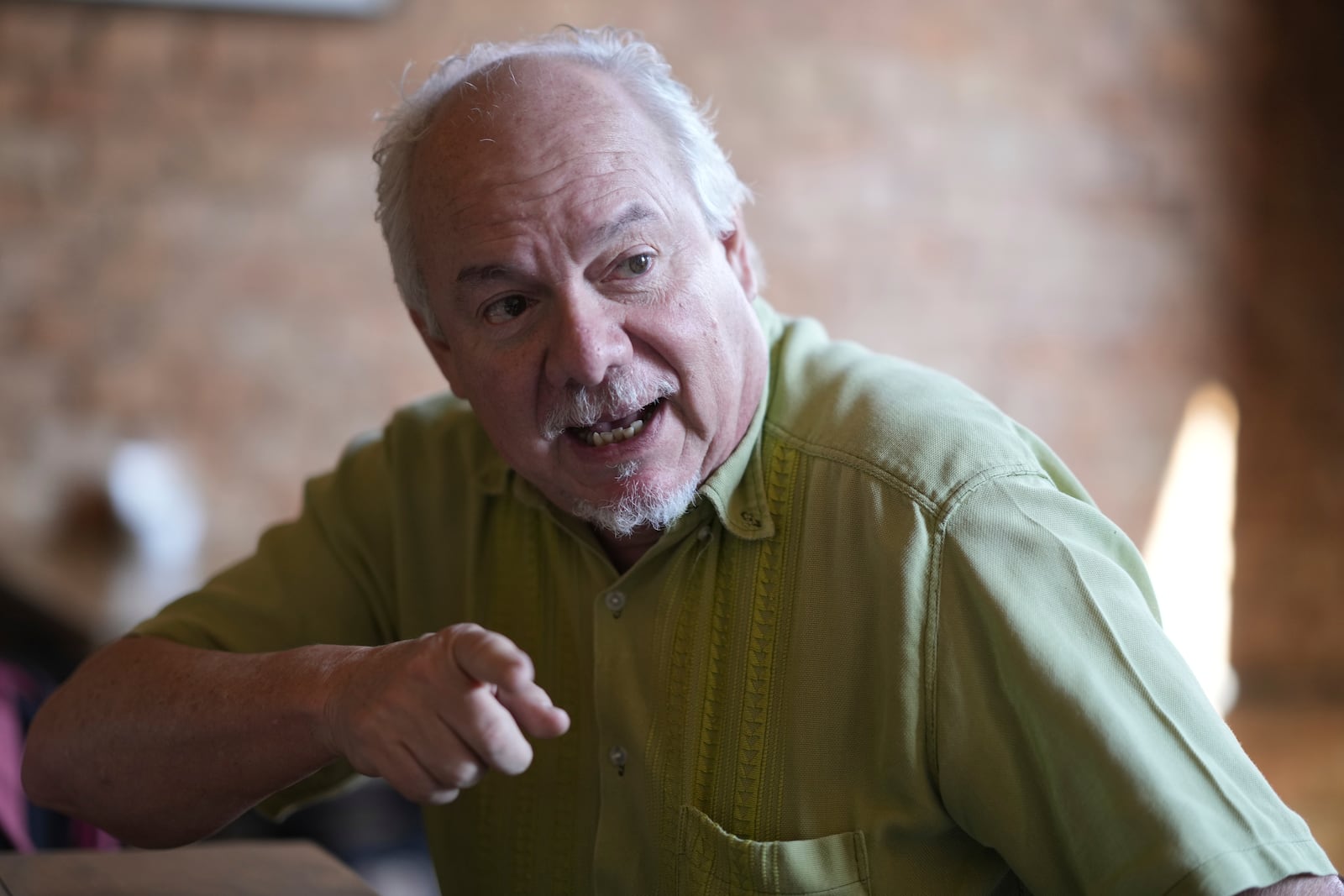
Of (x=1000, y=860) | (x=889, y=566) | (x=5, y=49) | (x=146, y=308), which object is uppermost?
(x=5, y=49)

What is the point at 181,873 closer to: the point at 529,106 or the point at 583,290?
the point at 583,290

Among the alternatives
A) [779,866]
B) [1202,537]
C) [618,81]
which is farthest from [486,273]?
[1202,537]

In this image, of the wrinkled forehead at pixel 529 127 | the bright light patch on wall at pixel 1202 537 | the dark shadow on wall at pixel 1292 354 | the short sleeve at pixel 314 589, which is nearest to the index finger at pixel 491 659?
the wrinkled forehead at pixel 529 127

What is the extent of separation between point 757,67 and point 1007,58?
2.62 ft

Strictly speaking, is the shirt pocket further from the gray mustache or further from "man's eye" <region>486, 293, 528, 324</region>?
"man's eye" <region>486, 293, 528, 324</region>

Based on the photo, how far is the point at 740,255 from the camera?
1356 mm

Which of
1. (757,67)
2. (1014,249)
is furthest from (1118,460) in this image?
(757,67)

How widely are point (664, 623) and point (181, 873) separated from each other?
2.04ft

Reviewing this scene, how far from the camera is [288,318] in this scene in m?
3.11

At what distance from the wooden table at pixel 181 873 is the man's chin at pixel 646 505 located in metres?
0.50

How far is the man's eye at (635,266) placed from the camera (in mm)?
1198

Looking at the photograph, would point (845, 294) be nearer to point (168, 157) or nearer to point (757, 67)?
point (757, 67)

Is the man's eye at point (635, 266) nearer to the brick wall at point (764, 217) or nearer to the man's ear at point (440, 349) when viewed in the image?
the man's ear at point (440, 349)

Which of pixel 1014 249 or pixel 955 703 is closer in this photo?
pixel 955 703
